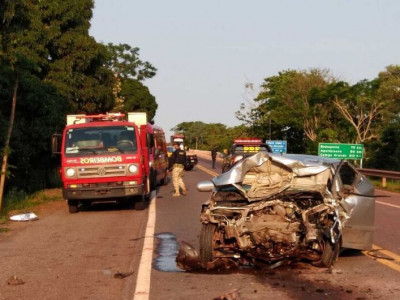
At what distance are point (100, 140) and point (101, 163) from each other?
28.7 inches

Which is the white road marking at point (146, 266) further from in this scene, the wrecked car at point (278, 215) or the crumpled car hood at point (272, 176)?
the crumpled car hood at point (272, 176)

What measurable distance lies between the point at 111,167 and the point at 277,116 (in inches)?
1820

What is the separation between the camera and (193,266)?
28.2ft

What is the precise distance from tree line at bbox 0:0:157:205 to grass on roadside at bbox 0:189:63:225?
0.84 meters

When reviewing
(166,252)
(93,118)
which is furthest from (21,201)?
(166,252)

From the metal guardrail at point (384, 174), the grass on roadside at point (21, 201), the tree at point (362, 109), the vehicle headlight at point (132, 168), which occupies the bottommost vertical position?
the grass on roadside at point (21, 201)

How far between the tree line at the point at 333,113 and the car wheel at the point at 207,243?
34801 mm

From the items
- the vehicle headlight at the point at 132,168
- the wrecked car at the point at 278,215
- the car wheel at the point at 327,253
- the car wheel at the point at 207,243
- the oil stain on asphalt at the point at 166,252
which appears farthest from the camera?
the vehicle headlight at the point at 132,168

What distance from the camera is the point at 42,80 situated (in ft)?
97.9

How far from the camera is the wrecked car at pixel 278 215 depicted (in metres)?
8.18

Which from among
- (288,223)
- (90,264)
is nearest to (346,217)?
(288,223)

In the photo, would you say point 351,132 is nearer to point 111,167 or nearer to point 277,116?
point 277,116

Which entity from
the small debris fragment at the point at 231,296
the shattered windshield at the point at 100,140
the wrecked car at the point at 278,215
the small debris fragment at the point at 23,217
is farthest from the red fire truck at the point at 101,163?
the small debris fragment at the point at 231,296

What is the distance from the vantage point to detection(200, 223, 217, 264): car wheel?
843 cm
